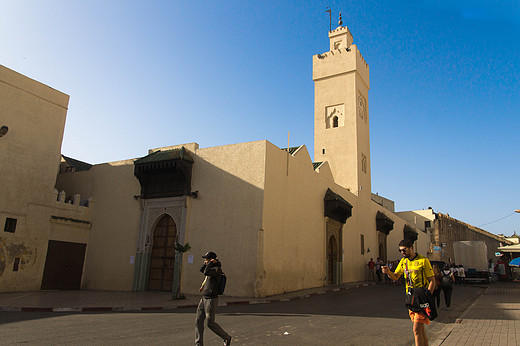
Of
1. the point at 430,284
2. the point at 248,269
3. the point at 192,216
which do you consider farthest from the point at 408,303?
the point at 192,216

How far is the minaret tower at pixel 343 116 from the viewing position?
2470cm

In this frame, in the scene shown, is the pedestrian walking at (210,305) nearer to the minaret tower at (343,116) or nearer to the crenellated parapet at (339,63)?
the minaret tower at (343,116)

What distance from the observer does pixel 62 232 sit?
1584cm

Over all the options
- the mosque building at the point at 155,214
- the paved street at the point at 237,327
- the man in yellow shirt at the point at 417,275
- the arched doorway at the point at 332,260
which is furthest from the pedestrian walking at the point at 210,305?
the arched doorway at the point at 332,260

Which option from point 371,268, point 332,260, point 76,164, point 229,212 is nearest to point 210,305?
point 229,212

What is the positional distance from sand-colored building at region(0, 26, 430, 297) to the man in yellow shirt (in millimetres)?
8465

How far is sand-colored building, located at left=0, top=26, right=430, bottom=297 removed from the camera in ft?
45.0

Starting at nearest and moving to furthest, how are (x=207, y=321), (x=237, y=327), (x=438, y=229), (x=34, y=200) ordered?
1. (x=207, y=321)
2. (x=237, y=327)
3. (x=34, y=200)
4. (x=438, y=229)

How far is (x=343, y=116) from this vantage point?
25234mm

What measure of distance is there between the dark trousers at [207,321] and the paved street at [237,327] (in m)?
0.62

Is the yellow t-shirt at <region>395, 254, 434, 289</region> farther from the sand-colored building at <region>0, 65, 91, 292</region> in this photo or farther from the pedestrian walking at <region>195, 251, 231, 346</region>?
the sand-colored building at <region>0, 65, 91, 292</region>

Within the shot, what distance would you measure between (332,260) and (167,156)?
1003 centimetres

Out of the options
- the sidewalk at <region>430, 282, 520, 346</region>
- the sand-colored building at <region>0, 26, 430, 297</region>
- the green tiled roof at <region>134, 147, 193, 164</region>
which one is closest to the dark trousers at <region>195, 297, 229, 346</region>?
the sidewalk at <region>430, 282, 520, 346</region>

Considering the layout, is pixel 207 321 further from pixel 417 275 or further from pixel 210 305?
pixel 417 275
